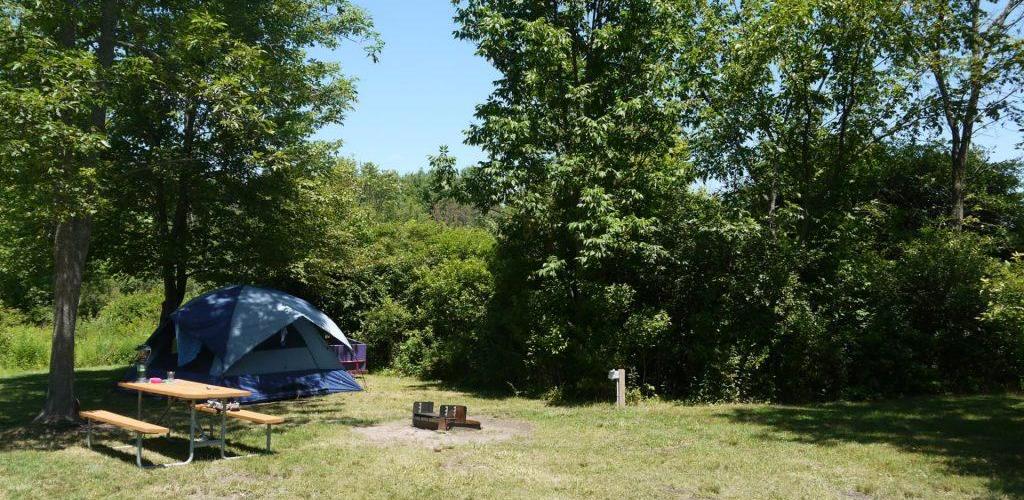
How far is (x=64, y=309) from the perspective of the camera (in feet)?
31.3

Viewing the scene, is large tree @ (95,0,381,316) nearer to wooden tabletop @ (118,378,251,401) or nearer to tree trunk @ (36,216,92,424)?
tree trunk @ (36,216,92,424)

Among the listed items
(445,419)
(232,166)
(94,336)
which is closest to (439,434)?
(445,419)

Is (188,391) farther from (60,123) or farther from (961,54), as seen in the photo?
(961,54)

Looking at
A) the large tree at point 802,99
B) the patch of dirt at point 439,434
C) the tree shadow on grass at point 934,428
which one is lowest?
the patch of dirt at point 439,434

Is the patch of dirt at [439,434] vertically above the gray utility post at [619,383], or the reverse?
the gray utility post at [619,383]

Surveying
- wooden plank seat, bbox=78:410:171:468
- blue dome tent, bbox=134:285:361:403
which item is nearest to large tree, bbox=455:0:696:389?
blue dome tent, bbox=134:285:361:403

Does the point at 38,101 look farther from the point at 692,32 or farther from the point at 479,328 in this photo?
the point at 692,32

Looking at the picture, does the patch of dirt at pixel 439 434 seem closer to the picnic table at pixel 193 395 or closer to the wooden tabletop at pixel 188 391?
the picnic table at pixel 193 395

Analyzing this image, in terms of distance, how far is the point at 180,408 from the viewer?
11.8 m

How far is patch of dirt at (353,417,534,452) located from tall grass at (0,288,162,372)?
1398cm

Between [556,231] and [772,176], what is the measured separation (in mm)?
4326

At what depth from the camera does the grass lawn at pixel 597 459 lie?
642 cm

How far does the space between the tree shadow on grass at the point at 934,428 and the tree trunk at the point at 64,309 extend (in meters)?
9.14

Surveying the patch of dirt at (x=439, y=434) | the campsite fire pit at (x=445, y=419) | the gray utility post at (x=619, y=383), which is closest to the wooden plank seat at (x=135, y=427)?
the patch of dirt at (x=439, y=434)
